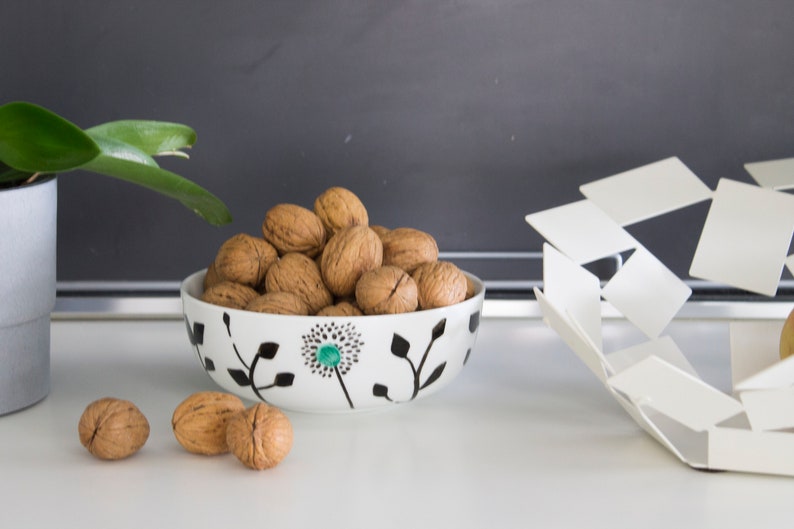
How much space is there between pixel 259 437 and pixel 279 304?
12 cm

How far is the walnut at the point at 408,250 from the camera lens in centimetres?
81

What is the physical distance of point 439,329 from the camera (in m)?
0.75

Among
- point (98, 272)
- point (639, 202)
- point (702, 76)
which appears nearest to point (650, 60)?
point (702, 76)

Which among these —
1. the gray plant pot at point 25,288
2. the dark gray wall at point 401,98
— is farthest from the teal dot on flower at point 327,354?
the dark gray wall at point 401,98

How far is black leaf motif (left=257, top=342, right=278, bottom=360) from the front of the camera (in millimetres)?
728

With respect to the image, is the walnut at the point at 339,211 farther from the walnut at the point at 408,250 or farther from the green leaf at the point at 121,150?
the green leaf at the point at 121,150

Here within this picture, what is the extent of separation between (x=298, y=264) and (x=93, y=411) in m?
0.18

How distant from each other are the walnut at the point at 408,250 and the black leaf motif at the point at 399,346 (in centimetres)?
8

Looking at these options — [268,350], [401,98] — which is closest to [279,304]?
[268,350]

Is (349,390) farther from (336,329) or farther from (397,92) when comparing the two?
(397,92)

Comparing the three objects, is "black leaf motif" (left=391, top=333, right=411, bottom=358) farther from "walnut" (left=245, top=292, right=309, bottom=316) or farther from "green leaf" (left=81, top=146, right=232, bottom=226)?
"green leaf" (left=81, top=146, right=232, bottom=226)

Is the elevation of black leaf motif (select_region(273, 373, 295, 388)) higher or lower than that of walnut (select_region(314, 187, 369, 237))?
lower

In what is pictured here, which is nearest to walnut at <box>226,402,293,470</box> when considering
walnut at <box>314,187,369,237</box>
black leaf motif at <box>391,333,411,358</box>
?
black leaf motif at <box>391,333,411,358</box>

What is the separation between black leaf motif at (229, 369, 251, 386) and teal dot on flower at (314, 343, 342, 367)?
6 centimetres
